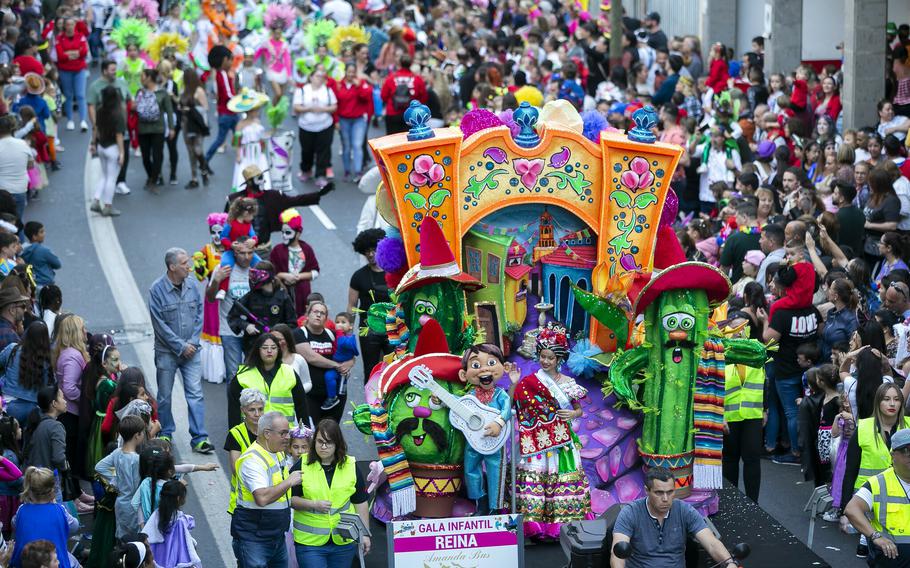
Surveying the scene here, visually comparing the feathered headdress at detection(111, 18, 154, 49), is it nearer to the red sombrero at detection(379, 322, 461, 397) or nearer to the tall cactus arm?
the red sombrero at detection(379, 322, 461, 397)

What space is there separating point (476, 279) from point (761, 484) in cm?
326

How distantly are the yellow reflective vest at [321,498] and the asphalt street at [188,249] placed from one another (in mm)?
803

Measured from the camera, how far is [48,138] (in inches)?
944

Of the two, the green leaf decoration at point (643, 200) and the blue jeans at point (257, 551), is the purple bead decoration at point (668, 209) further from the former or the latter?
the blue jeans at point (257, 551)

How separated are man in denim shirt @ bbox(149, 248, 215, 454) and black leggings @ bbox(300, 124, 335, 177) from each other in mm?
9345

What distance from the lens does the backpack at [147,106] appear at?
21.7m

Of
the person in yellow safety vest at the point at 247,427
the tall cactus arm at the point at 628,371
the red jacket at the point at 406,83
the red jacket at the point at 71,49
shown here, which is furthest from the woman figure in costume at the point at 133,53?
the tall cactus arm at the point at 628,371

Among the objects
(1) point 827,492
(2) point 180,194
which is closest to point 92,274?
(2) point 180,194

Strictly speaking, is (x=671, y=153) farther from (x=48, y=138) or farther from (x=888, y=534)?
(x=48, y=138)

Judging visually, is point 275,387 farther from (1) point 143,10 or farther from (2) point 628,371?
(1) point 143,10

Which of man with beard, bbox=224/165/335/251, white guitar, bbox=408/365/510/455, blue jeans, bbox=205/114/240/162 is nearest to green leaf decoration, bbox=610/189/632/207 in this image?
white guitar, bbox=408/365/510/455

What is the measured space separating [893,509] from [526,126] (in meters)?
4.10

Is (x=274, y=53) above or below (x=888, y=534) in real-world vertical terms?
above

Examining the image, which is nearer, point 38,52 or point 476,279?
point 476,279
